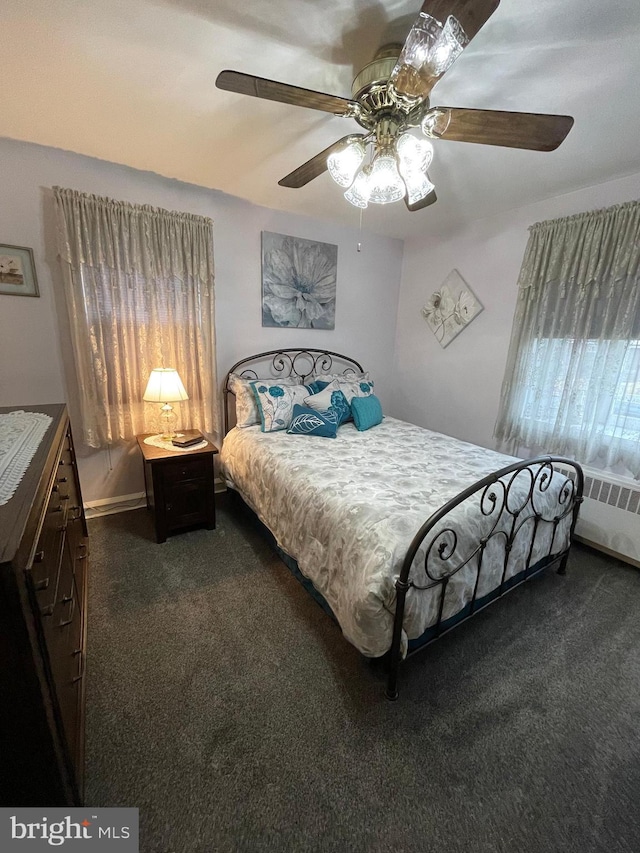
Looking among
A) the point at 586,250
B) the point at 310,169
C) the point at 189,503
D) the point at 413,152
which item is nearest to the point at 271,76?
the point at 310,169

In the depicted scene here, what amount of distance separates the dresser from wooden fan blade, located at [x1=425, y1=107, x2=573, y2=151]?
6.03ft

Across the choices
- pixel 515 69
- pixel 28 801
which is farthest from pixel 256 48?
pixel 28 801

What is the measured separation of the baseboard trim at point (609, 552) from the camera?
7.69 ft

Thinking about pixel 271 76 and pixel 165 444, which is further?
pixel 165 444

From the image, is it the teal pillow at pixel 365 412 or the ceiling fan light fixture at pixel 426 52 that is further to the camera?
the teal pillow at pixel 365 412

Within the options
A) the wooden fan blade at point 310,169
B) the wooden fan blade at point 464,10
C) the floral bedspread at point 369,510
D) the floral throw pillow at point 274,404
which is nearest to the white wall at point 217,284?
the floral throw pillow at point 274,404

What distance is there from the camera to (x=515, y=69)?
1.39m

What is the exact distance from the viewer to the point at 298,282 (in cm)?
324

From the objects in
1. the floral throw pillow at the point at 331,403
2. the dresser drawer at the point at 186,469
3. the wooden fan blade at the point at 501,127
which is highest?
the wooden fan blade at the point at 501,127

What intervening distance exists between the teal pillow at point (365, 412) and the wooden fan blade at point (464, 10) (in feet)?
7.14

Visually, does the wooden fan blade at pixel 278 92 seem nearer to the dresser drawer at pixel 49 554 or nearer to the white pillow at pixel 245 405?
the dresser drawer at pixel 49 554

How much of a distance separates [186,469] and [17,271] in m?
1.67

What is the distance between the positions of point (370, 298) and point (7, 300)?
3.05m

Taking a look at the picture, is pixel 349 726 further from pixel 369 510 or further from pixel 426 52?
pixel 426 52
